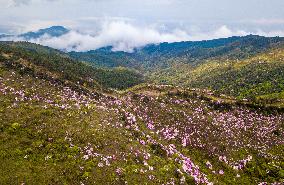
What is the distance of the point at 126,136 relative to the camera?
49438 mm

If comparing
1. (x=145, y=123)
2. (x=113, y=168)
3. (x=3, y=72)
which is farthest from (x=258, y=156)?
(x=3, y=72)

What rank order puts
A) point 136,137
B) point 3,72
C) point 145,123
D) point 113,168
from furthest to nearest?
point 3,72 < point 145,123 < point 136,137 < point 113,168

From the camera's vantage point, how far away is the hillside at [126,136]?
38438 mm

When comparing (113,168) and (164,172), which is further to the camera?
(164,172)

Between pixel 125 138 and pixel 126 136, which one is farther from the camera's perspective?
pixel 126 136

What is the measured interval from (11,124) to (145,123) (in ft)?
81.7

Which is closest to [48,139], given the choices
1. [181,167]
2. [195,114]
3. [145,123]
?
[181,167]

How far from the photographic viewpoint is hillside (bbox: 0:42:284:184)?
38438 millimetres

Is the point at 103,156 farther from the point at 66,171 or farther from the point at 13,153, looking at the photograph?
the point at 13,153

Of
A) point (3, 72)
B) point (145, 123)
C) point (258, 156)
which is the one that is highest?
point (3, 72)

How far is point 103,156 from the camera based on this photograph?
41312mm

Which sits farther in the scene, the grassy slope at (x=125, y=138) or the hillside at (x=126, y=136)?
the hillside at (x=126, y=136)

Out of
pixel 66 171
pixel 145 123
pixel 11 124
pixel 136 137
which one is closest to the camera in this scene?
pixel 66 171

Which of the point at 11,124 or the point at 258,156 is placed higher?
the point at 11,124
